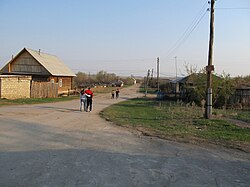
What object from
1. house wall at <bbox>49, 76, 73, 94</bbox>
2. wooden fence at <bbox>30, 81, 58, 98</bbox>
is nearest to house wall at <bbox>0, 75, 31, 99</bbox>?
wooden fence at <bbox>30, 81, 58, 98</bbox>

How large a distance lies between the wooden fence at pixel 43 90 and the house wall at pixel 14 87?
845 millimetres

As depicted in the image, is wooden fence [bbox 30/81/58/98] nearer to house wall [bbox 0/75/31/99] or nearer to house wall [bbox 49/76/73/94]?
house wall [bbox 0/75/31/99]

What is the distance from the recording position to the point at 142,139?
362 inches

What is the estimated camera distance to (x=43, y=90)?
31938 mm

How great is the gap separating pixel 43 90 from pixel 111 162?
27.6 meters

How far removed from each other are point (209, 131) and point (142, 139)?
11.1ft

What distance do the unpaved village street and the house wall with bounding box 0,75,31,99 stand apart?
18.0 metres

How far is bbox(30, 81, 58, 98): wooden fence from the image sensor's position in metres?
30.2

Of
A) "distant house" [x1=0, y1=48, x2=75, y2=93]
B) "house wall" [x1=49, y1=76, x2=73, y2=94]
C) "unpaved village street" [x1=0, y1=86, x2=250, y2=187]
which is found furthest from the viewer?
"house wall" [x1=49, y1=76, x2=73, y2=94]

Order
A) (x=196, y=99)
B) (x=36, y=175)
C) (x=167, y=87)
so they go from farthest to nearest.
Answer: (x=167, y=87) → (x=196, y=99) → (x=36, y=175)

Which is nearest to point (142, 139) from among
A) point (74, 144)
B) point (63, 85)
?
point (74, 144)

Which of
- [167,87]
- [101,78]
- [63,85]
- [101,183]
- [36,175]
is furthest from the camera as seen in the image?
[101,78]

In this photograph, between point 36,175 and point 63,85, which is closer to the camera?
point 36,175

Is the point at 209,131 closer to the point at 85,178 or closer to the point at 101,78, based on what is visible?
the point at 85,178
